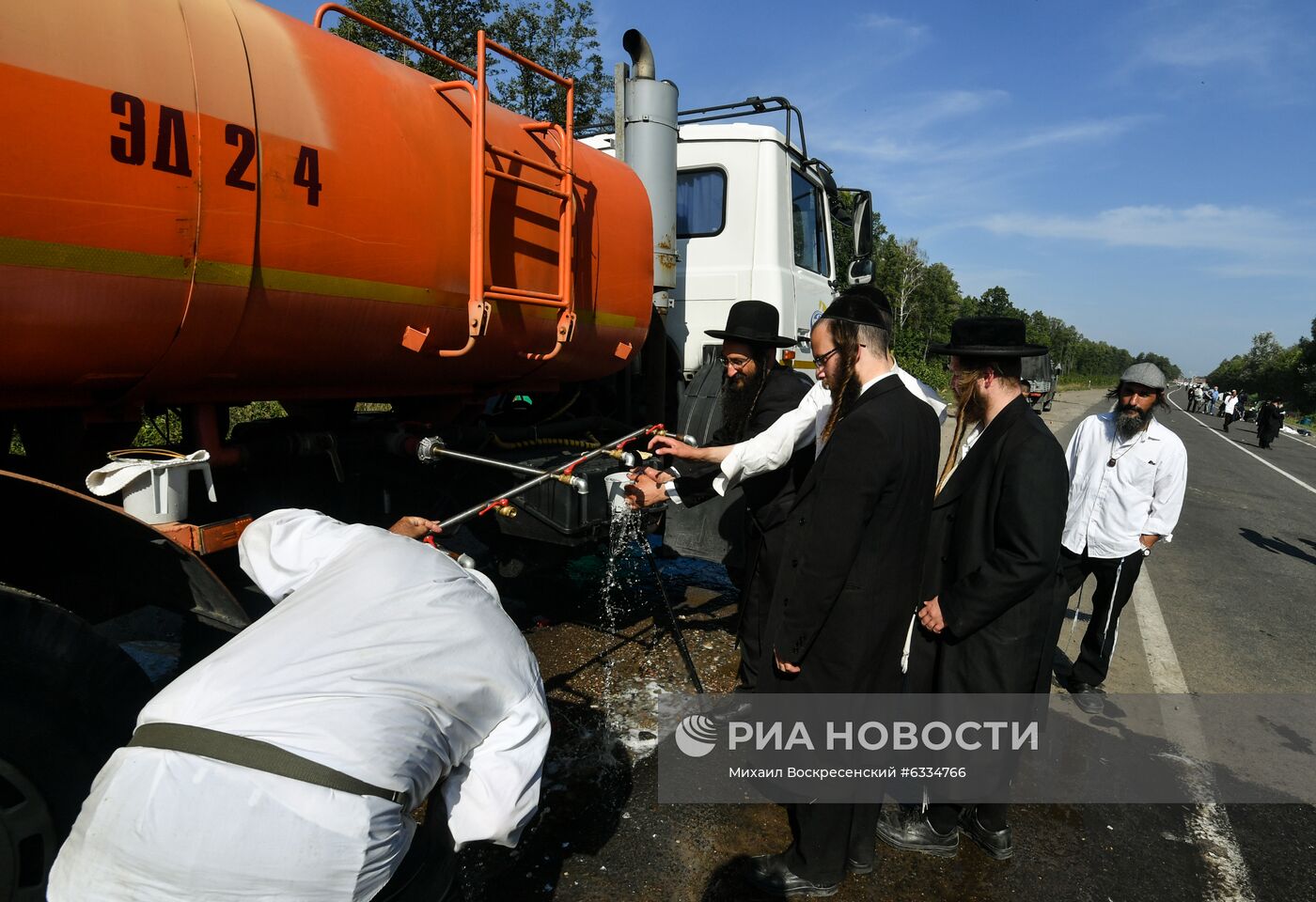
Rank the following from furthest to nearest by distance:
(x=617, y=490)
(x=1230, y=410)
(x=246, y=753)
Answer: (x=1230, y=410), (x=617, y=490), (x=246, y=753)

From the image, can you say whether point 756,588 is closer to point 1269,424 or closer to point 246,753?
point 246,753

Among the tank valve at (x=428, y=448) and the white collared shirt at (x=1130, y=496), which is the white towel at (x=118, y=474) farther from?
the white collared shirt at (x=1130, y=496)

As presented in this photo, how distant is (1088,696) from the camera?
3928mm

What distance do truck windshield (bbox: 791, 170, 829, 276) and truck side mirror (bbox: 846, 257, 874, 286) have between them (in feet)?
0.80

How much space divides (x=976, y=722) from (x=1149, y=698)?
209 centimetres

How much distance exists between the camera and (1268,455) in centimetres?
1870

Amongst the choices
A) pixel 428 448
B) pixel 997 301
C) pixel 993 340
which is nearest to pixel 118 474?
pixel 428 448

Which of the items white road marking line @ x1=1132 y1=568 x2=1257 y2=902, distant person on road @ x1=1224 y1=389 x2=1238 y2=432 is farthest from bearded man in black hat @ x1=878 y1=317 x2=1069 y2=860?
distant person on road @ x1=1224 y1=389 x2=1238 y2=432

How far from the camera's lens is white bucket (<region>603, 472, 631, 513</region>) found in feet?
12.5

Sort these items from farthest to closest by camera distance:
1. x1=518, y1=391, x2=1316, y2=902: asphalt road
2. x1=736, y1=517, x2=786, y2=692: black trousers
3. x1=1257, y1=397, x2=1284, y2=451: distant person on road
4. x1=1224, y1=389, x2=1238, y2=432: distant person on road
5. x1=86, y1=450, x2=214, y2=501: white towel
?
x1=1224, y1=389, x2=1238, y2=432: distant person on road
x1=1257, y1=397, x2=1284, y2=451: distant person on road
x1=736, y1=517, x2=786, y2=692: black trousers
x1=518, y1=391, x2=1316, y2=902: asphalt road
x1=86, y1=450, x2=214, y2=501: white towel

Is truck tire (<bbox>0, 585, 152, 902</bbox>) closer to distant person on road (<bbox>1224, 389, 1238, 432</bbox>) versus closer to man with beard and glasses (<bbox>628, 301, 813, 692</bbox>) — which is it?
man with beard and glasses (<bbox>628, 301, 813, 692</bbox>)

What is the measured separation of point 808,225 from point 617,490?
3.08 metres

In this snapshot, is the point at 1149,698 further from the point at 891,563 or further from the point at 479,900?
the point at 479,900

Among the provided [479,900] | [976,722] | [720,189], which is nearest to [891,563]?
[976,722]
